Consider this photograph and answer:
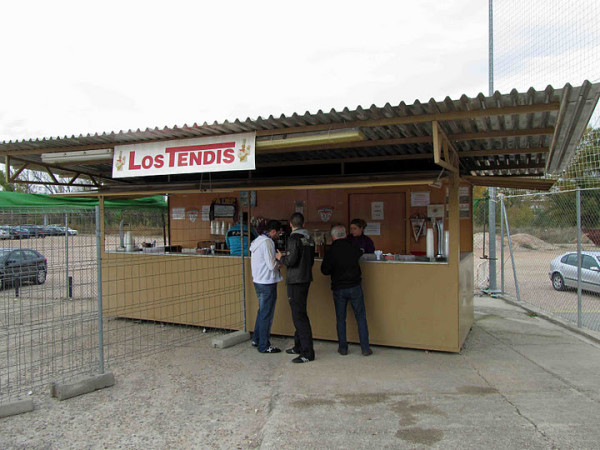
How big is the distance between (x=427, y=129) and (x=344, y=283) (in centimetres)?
218

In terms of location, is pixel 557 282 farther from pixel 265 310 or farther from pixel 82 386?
pixel 82 386

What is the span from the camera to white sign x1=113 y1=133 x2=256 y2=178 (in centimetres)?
538

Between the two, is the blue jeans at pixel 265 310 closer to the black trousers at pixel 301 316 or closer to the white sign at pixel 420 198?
the black trousers at pixel 301 316

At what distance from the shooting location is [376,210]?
7.59 m

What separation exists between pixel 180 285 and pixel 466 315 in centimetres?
460

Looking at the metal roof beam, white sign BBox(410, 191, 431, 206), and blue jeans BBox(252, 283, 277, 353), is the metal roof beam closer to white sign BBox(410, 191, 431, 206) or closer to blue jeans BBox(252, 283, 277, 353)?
blue jeans BBox(252, 283, 277, 353)

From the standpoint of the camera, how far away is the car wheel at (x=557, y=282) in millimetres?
9625

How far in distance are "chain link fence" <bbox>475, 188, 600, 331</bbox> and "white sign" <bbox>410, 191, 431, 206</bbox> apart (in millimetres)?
2060

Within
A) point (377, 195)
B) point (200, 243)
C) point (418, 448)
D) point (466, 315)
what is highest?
point (377, 195)

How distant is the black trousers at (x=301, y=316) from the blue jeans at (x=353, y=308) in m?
0.46

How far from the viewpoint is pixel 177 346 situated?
6281 mm

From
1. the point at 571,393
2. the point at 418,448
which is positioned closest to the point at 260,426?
the point at 418,448

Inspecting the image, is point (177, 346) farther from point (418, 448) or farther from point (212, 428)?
point (418, 448)

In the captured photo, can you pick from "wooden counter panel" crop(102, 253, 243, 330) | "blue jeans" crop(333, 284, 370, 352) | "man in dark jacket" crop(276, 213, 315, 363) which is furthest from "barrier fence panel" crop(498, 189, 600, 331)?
"wooden counter panel" crop(102, 253, 243, 330)
